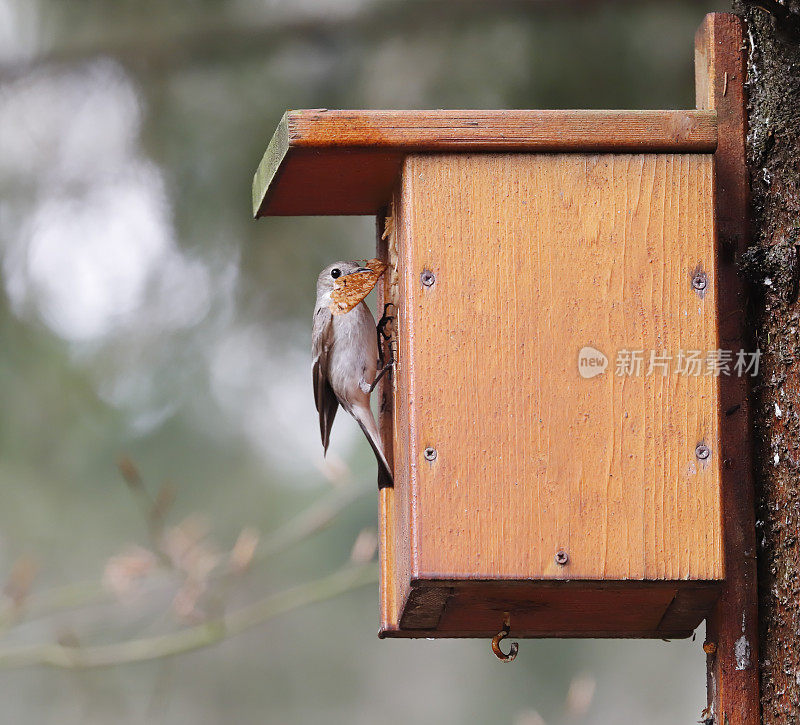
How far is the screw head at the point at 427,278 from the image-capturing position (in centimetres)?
241

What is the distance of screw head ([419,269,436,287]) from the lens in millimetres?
2414

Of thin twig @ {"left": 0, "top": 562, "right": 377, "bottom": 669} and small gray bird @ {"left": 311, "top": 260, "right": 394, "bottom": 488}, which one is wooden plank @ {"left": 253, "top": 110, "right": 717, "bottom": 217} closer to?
small gray bird @ {"left": 311, "top": 260, "right": 394, "bottom": 488}

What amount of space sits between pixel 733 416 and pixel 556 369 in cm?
43

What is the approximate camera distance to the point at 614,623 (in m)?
2.64

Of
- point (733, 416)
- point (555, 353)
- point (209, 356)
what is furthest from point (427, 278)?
point (209, 356)

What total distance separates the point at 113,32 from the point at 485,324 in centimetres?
322

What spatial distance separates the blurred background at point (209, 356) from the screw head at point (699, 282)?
2161 mm

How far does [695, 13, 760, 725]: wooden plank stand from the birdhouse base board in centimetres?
7

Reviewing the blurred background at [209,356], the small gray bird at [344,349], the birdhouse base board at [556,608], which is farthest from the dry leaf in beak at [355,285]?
the blurred background at [209,356]

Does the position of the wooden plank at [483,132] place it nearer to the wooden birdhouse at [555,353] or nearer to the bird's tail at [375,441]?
the wooden birdhouse at [555,353]

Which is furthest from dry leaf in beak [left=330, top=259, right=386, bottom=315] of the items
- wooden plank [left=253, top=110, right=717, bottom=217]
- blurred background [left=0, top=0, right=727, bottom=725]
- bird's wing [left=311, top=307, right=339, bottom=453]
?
blurred background [left=0, top=0, right=727, bottom=725]

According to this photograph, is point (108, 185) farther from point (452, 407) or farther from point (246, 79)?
point (452, 407)

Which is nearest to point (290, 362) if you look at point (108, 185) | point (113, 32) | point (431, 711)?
point (108, 185)

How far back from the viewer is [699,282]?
2416mm
